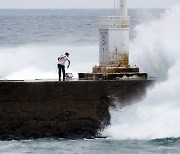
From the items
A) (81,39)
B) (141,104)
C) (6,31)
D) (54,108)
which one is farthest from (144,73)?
A: (6,31)

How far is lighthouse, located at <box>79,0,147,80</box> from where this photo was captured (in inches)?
792

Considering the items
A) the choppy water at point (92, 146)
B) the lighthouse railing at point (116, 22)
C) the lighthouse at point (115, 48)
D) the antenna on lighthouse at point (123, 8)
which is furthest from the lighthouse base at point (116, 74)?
the choppy water at point (92, 146)

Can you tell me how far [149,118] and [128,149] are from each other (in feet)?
5.89

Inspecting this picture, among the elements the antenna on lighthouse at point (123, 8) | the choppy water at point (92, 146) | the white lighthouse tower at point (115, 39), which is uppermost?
the antenna on lighthouse at point (123, 8)

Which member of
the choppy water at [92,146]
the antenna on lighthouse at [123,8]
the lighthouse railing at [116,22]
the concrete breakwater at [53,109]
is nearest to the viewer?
the choppy water at [92,146]

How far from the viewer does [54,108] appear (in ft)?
62.8

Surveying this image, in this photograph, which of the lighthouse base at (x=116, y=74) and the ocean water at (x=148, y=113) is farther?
the lighthouse base at (x=116, y=74)

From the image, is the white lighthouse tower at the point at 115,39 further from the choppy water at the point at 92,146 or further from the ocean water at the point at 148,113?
the choppy water at the point at 92,146

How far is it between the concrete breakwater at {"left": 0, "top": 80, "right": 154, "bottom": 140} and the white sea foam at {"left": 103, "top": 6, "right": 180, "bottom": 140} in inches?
18.2

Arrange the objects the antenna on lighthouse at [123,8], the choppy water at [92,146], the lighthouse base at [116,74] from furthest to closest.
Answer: the antenna on lighthouse at [123,8] < the lighthouse base at [116,74] < the choppy water at [92,146]

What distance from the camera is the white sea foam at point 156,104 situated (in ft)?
63.2

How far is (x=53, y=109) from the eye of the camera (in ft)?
62.8

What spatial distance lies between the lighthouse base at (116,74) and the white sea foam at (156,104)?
57cm

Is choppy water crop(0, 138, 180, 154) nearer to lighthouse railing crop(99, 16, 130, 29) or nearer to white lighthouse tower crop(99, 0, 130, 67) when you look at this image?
white lighthouse tower crop(99, 0, 130, 67)
